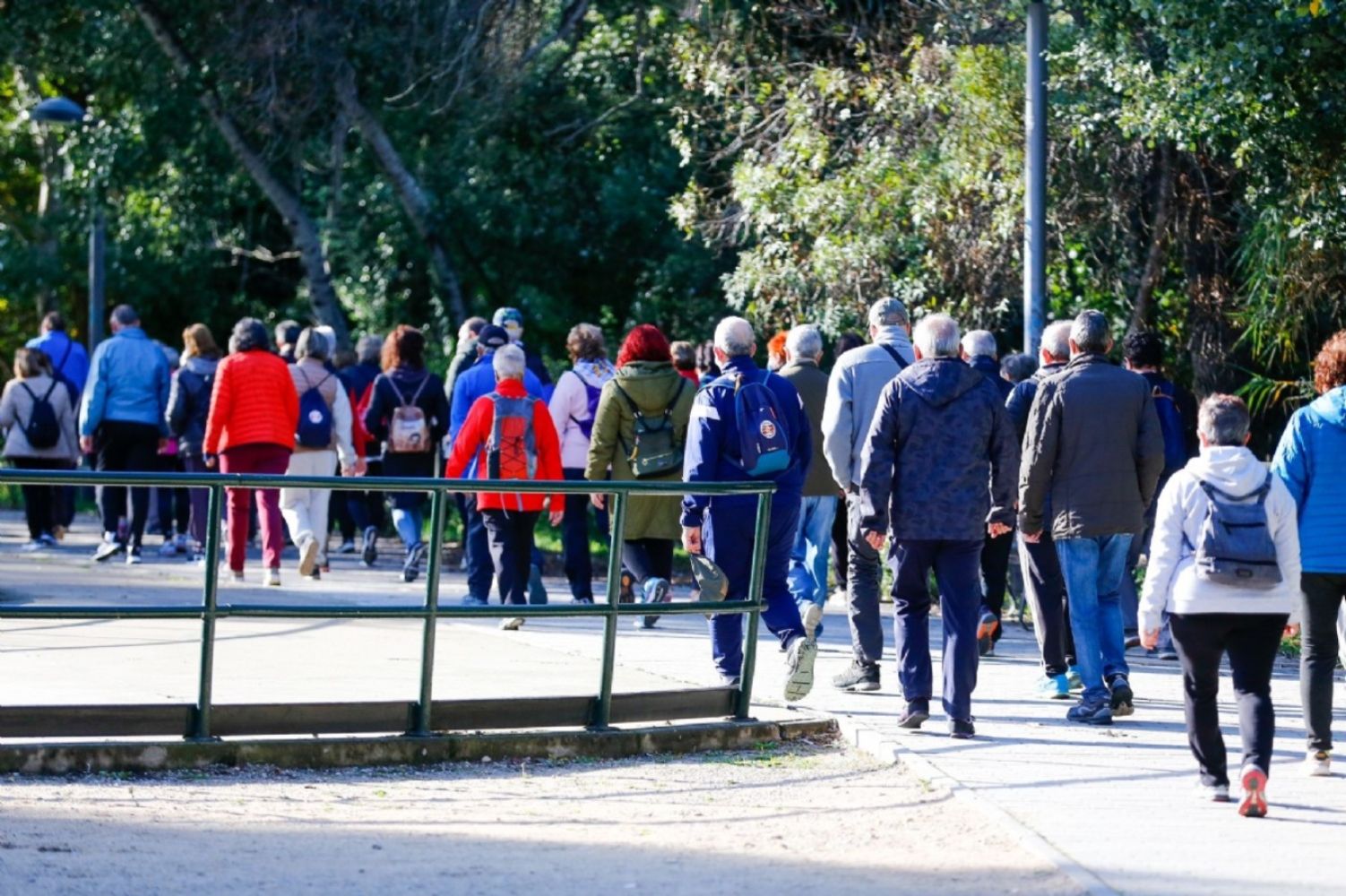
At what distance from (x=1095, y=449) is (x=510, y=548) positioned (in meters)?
3.94

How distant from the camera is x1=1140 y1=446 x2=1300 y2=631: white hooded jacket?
7.07 m

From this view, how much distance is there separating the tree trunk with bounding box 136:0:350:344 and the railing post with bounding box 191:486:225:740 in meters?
14.3

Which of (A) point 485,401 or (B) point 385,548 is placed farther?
(B) point 385,548

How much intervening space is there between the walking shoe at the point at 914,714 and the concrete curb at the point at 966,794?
18 cm

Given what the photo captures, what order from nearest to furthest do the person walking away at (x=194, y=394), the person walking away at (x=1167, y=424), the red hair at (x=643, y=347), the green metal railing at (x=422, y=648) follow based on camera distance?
the green metal railing at (x=422, y=648), the person walking away at (x=1167, y=424), the red hair at (x=643, y=347), the person walking away at (x=194, y=394)

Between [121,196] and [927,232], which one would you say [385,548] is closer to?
[927,232]

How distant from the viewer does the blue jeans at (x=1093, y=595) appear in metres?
8.94

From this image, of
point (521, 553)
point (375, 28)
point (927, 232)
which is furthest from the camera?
point (375, 28)

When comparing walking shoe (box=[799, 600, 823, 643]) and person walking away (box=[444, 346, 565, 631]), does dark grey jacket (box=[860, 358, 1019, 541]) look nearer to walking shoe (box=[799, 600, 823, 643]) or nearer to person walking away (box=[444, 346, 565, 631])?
walking shoe (box=[799, 600, 823, 643])

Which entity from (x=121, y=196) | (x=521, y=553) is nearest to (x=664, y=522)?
(x=521, y=553)

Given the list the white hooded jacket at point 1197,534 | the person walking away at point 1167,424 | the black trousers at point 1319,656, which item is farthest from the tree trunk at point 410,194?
the white hooded jacket at point 1197,534

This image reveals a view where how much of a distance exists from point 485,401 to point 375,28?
33.5ft

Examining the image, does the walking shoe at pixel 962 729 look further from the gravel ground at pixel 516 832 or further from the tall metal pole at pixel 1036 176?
the tall metal pole at pixel 1036 176

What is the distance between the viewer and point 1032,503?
8.99 metres
